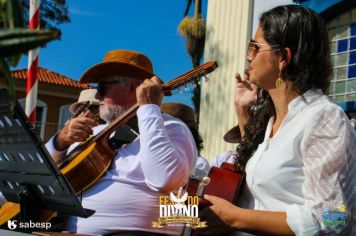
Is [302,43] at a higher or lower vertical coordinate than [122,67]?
higher

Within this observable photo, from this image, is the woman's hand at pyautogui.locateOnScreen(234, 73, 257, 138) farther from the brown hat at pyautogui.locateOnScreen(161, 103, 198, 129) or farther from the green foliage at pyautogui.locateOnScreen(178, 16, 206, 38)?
the green foliage at pyautogui.locateOnScreen(178, 16, 206, 38)

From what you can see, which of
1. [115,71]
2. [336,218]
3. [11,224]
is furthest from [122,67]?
[336,218]

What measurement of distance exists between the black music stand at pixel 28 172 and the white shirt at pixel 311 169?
27.5 inches

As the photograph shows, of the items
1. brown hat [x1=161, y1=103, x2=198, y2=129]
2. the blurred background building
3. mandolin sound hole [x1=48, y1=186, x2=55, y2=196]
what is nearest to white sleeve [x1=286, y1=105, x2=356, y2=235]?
mandolin sound hole [x1=48, y1=186, x2=55, y2=196]

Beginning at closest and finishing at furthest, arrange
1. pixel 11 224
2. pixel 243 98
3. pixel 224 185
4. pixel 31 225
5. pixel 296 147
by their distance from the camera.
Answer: pixel 296 147 → pixel 224 185 → pixel 31 225 → pixel 11 224 → pixel 243 98

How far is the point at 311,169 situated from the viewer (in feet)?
5.05

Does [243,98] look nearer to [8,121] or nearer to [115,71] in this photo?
[115,71]

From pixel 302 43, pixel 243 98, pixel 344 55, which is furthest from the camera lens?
pixel 344 55

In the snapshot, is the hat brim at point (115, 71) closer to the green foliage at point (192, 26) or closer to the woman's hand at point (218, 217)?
the woman's hand at point (218, 217)

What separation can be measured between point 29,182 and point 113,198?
44 cm

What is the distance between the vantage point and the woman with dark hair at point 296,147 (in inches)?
59.7

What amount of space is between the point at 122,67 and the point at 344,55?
332cm

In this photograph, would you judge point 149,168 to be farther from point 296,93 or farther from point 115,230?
point 296,93

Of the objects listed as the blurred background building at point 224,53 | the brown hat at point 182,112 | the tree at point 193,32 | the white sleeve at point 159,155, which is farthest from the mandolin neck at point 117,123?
the tree at point 193,32
